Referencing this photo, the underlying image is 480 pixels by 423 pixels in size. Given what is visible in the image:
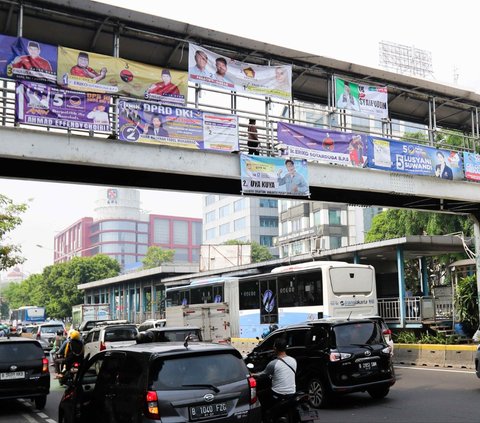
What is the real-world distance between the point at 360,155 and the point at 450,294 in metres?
10.5

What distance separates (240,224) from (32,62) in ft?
337

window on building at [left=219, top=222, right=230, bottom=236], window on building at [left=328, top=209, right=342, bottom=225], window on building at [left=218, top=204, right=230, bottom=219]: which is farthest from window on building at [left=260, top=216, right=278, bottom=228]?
window on building at [left=328, top=209, right=342, bottom=225]

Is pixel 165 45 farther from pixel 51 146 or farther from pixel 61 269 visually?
pixel 61 269

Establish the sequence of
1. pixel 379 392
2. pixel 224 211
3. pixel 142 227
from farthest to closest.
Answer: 1. pixel 142 227
2. pixel 224 211
3. pixel 379 392

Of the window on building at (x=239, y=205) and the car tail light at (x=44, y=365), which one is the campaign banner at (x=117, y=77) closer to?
the car tail light at (x=44, y=365)

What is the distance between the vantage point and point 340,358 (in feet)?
36.0

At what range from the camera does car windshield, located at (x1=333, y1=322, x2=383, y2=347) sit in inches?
446

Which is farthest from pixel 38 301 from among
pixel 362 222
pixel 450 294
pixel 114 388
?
pixel 114 388

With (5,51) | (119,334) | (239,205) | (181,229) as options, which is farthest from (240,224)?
(5,51)

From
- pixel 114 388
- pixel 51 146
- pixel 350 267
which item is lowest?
pixel 114 388

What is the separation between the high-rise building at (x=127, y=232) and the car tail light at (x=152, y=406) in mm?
163243

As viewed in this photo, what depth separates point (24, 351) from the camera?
1270 cm

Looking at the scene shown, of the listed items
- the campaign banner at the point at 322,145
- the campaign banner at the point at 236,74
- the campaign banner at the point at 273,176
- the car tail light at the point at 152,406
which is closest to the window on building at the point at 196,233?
the campaign banner at the point at 322,145

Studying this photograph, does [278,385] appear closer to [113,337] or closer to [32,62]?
[32,62]
